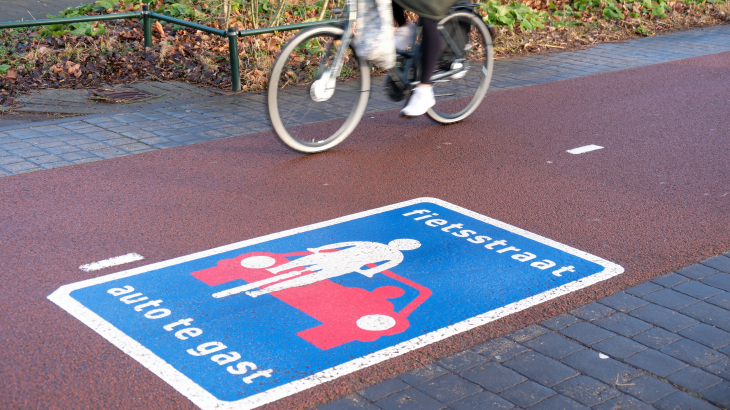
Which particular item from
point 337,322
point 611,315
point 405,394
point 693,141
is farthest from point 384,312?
point 693,141

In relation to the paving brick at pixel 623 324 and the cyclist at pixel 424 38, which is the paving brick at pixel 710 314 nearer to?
the paving brick at pixel 623 324

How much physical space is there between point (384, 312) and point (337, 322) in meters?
0.25

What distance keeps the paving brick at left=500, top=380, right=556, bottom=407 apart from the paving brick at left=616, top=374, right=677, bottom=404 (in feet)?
1.03

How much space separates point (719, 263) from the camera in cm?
438

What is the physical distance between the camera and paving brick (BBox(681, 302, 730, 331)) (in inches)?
146

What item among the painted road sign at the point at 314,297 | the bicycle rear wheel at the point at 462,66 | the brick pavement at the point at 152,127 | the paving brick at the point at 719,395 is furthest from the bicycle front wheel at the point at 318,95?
the paving brick at the point at 719,395

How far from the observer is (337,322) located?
12.0ft

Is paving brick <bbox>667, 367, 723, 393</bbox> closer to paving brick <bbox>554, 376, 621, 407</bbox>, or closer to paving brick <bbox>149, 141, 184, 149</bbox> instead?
paving brick <bbox>554, 376, 621, 407</bbox>

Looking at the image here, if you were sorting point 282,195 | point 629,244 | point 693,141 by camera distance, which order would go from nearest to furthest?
point 629,244 → point 282,195 → point 693,141

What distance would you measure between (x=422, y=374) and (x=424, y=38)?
3619mm

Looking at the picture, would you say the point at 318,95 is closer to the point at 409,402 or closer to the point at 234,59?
the point at 234,59

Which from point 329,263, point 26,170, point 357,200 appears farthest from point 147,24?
point 329,263

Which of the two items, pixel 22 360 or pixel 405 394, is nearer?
pixel 405 394

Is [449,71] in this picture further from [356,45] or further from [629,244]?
[629,244]
